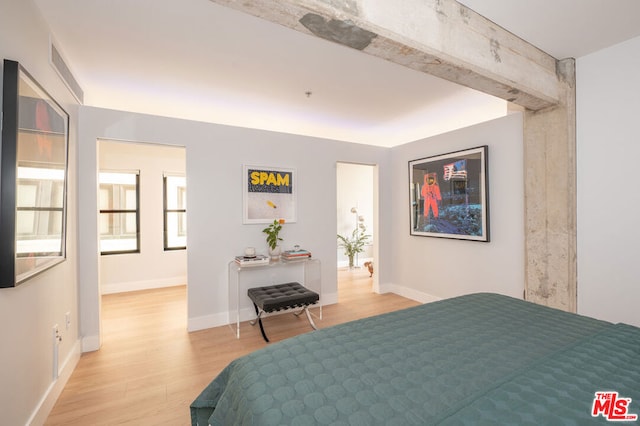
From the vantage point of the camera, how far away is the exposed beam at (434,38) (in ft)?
4.37

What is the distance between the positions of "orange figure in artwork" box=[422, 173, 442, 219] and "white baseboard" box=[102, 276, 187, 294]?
4.38 m

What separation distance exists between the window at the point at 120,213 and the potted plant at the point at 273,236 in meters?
2.91

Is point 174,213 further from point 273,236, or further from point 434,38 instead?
point 434,38

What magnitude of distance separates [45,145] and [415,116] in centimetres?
387

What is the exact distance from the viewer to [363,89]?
3088 mm

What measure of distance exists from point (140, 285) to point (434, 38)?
213 inches

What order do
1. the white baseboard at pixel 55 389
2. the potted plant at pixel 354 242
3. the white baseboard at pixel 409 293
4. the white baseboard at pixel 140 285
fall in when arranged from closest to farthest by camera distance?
the white baseboard at pixel 55 389 → the white baseboard at pixel 409 293 → the white baseboard at pixel 140 285 → the potted plant at pixel 354 242

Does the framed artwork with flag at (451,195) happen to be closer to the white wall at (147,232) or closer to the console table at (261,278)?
the console table at (261,278)

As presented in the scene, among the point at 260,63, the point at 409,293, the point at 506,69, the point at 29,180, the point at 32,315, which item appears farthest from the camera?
the point at 409,293

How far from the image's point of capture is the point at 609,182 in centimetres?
232

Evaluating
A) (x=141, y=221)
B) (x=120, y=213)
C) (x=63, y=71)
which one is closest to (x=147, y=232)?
(x=141, y=221)

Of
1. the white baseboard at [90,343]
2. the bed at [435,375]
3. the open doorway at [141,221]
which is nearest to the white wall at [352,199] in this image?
the open doorway at [141,221]

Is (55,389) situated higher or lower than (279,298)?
lower

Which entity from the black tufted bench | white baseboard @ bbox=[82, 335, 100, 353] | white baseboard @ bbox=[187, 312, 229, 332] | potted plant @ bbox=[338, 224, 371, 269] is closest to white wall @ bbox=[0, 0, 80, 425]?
white baseboard @ bbox=[82, 335, 100, 353]
